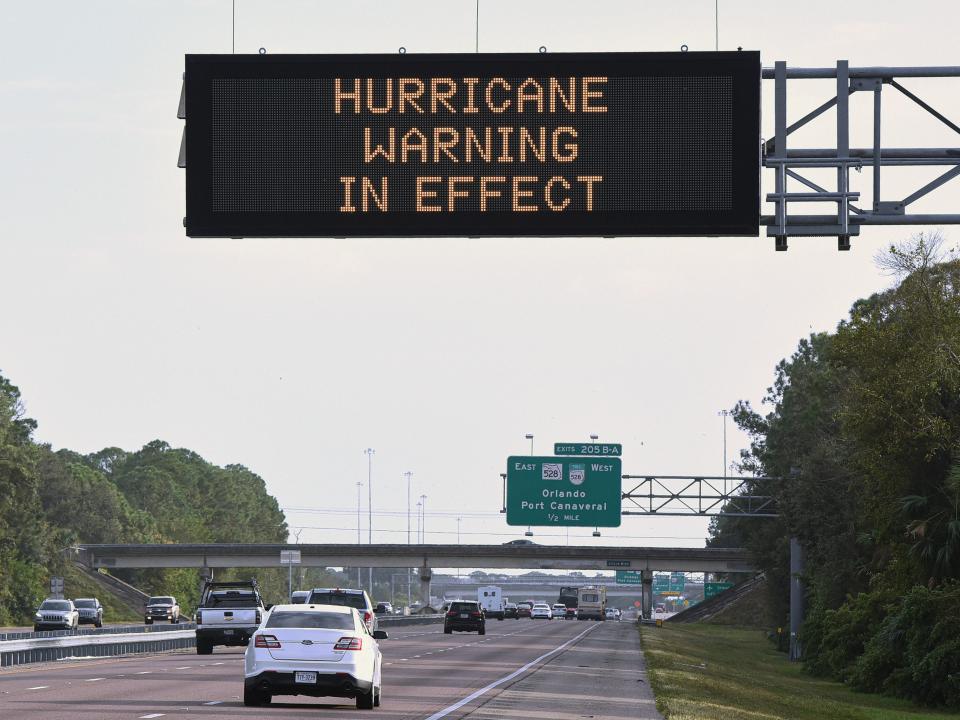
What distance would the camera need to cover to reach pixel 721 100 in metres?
18.5

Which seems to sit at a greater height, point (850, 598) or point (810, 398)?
point (810, 398)

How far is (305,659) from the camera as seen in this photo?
2548 cm

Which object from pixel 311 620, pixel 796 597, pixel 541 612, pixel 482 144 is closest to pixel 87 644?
pixel 311 620

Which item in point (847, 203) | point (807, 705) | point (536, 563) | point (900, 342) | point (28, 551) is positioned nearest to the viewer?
point (847, 203)

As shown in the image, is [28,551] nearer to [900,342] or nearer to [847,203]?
[900,342]

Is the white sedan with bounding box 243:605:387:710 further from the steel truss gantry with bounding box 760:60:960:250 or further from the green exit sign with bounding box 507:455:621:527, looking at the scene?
the green exit sign with bounding box 507:455:621:527

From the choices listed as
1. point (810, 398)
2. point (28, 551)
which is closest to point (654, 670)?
point (810, 398)

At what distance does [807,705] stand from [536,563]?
100829 millimetres

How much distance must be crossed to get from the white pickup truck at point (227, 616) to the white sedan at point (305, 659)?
24421mm

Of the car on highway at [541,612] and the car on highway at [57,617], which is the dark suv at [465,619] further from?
the car on highway at [541,612]

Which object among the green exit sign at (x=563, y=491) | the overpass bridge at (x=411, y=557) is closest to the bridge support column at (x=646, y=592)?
the overpass bridge at (x=411, y=557)

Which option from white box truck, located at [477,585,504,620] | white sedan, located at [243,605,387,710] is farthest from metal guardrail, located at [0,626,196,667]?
white box truck, located at [477,585,504,620]

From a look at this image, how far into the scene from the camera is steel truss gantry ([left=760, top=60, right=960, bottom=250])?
19.3 metres

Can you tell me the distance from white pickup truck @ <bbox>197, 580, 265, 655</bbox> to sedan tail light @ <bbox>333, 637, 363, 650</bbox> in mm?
24719
